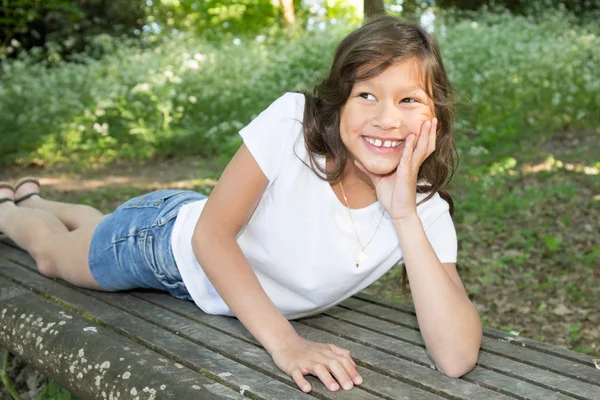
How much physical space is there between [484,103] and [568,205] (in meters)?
2.26

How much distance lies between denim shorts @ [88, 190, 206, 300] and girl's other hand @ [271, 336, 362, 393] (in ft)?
2.47

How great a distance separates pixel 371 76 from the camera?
2.01m

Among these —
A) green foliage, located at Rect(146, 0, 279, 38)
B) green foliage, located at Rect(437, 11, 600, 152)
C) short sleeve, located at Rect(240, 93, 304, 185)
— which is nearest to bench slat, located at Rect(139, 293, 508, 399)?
short sleeve, located at Rect(240, 93, 304, 185)

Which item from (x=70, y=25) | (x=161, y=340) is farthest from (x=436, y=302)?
(x=70, y=25)

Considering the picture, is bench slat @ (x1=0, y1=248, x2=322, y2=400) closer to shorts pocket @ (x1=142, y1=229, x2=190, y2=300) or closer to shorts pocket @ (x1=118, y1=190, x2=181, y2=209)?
shorts pocket @ (x1=142, y1=229, x2=190, y2=300)

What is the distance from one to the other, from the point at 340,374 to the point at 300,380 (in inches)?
4.0

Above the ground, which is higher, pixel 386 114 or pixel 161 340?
pixel 386 114

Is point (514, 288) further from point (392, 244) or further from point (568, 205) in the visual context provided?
point (392, 244)

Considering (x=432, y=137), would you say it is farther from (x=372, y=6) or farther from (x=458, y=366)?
(x=372, y=6)

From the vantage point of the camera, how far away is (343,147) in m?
2.18

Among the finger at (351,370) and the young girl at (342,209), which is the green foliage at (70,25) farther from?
the finger at (351,370)

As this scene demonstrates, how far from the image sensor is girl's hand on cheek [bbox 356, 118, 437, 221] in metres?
2.05

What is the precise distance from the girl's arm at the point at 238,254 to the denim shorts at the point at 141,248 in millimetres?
471

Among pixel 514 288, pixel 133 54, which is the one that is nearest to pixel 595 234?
pixel 514 288
